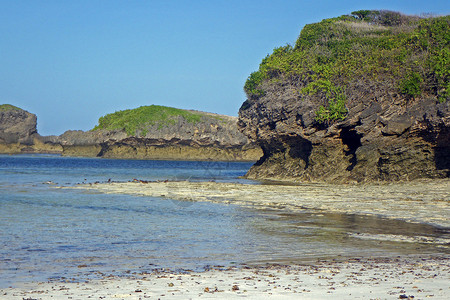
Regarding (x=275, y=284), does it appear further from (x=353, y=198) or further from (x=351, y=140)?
(x=351, y=140)

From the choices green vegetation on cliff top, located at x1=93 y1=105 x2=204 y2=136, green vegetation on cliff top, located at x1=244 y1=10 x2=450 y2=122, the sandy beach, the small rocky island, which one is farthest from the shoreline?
green vegetation on cliff top, located at x1=93 y1=105 x2=204 y2=136

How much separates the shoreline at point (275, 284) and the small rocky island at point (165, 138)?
110 metres

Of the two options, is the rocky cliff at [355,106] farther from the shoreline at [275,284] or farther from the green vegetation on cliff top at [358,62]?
the shoreline at [275,284]

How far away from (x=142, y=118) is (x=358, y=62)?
296 feet

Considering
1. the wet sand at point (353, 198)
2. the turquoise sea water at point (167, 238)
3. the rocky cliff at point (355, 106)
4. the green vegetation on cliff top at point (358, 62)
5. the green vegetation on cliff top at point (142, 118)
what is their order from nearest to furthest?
the turquoise sea water at point (167, 238) < the wet sand at point (353, 198) < the rocky cliff at point (355, 106) < the green vegetation on cliff top at point (358, 62) < the green vegetation on cliff top at point (142, 118)

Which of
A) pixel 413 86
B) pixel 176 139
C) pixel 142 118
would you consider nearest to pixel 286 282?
pixel 413 86

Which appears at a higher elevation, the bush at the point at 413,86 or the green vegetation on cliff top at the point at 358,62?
the green vegetation on cliff top at the point at 358,62

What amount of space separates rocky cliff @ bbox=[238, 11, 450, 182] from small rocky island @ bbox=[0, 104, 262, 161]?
7004 centimetres

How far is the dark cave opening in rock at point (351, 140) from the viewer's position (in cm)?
3900

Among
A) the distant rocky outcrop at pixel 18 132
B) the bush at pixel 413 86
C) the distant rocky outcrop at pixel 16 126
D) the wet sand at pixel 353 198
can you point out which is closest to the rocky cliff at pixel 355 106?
the bush at pixel 413 86

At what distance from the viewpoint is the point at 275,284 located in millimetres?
8586

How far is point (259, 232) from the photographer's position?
15438 mm

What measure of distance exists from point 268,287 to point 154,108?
133m

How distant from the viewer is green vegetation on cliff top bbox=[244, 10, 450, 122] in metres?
37.1
